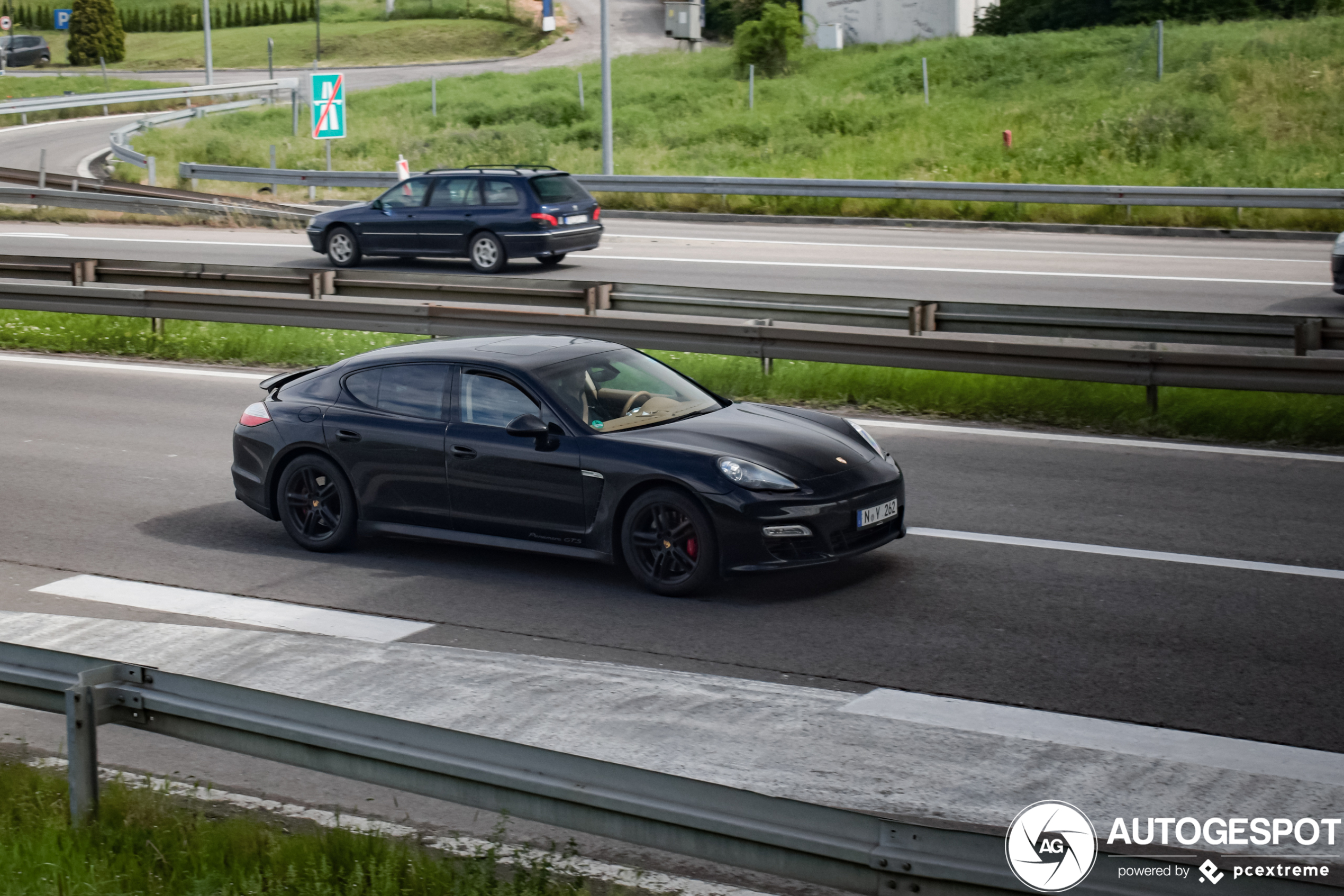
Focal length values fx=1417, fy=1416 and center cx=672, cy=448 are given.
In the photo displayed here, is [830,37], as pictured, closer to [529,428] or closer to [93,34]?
[529,428]

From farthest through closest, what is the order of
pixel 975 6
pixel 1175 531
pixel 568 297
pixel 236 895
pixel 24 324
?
pixel 975 6
pixel 24 324
pixel 568 297
pixel 1175 531
pixel 236 895

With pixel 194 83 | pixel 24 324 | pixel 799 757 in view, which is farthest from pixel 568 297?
pixel 194 83

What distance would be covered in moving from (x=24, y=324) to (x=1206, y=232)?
19785 mm

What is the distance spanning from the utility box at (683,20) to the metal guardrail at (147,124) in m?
18.8

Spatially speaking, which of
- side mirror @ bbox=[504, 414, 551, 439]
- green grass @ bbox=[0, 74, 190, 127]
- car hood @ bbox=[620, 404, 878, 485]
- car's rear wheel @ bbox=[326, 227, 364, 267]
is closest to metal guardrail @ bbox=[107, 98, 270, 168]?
green grass @ bbox=[0, 74, 190, 127]

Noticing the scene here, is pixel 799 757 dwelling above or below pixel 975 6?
below

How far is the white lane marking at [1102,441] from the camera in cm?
1111

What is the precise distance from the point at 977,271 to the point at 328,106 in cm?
1784

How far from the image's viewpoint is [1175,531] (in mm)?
9008

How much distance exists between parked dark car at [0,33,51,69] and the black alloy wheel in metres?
90.9

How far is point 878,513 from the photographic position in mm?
8008

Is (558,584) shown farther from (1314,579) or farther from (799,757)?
(1314,579)

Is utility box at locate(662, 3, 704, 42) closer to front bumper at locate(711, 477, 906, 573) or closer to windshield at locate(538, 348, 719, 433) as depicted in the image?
windshield at locate(538, 348, 719, 433)
